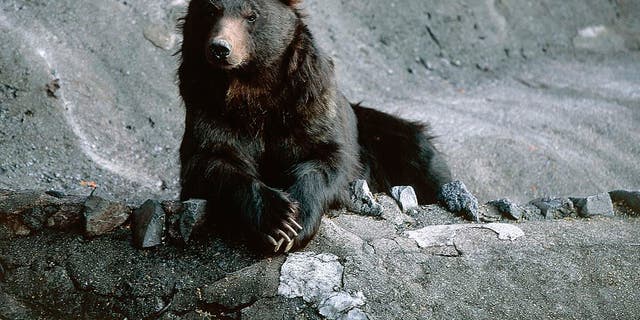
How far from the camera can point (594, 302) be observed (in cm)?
325

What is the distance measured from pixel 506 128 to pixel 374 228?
129 inches

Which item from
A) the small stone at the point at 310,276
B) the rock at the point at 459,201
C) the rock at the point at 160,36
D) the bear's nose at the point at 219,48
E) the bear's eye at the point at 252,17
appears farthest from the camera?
the rock at the point at 160,36

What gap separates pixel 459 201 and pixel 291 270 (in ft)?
4.28

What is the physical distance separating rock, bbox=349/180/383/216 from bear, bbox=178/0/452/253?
0.20ft

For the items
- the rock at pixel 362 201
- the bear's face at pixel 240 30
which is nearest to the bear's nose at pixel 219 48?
the bear's face at pixel 240 30

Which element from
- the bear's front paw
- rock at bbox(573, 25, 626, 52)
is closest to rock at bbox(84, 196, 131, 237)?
the bear's front paw

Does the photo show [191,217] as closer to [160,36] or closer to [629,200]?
[629,200]

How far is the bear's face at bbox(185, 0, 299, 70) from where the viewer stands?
354 cm

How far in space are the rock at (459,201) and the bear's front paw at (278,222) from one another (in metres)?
1.09

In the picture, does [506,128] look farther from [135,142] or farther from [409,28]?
[135,142]

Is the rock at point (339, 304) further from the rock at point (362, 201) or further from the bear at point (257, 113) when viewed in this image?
the rock at point (362, 201)

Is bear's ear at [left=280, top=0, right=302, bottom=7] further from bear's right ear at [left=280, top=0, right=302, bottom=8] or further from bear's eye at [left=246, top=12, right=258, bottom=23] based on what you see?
bear's eye at [left=246, top=12, right=258, bottom=23]

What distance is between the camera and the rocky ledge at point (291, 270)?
305cm

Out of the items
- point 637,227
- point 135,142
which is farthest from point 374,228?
point 135,142
